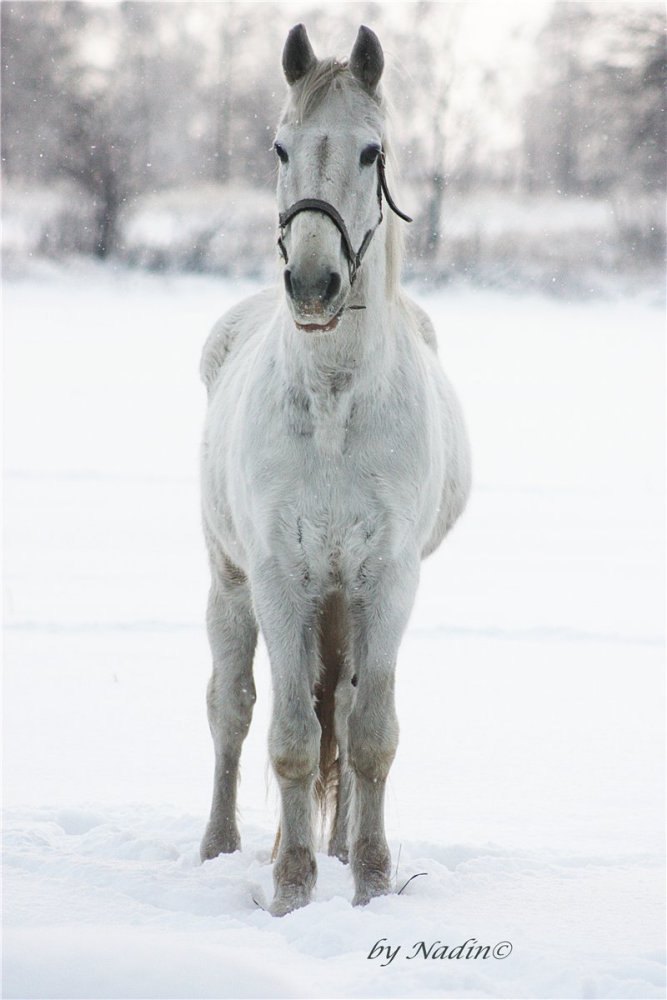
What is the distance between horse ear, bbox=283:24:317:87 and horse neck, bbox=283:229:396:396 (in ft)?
1.73

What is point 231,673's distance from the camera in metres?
4.47

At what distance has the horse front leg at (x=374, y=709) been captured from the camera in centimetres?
357

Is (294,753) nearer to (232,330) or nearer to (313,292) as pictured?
(313,292)

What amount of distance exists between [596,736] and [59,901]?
9.55ft

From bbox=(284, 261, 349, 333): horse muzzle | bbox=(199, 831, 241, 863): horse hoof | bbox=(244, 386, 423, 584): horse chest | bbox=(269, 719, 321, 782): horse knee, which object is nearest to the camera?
bbox=(284, 261, 349, 333): horse muzzle

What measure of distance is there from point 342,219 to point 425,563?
270 inches

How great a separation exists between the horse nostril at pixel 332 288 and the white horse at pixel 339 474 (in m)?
0.08

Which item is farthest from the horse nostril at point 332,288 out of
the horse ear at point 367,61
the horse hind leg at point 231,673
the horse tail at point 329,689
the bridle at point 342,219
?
the horse hind leg at point 231,673

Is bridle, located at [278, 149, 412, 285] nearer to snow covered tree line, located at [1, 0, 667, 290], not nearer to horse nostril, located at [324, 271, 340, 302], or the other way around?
horse nostril, located at [324, 271, 340, 302]

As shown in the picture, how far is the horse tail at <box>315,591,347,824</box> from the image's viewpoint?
3.68 metres

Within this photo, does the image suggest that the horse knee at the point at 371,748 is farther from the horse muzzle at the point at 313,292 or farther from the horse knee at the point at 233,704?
the horse muzzle at the point at 313,292

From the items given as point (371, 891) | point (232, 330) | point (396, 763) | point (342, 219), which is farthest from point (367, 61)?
point (396, 763)

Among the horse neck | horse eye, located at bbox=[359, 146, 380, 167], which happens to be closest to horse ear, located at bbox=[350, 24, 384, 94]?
horse eye, located at bbox=[359, 146, 380, 167]

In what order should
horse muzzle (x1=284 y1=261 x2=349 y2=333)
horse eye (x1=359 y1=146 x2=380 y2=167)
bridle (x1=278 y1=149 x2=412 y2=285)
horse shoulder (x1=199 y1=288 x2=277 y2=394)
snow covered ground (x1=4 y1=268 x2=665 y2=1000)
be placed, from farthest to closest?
horse shoulder (x1=199 y1=288 x2=277 y2=394)
horse eye (x1=359 y1=146 x2=380 y2=167)
bridle (x1=278 y1=149 x2=412 y2=285)
horse muzzle (x1=284 y1=261 x2=349 y2=333)
snow covered ground (x1=4 y1=268 x2=665 y2=1000)
